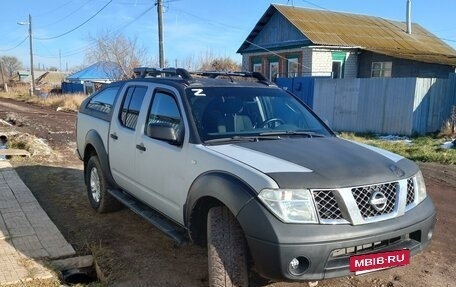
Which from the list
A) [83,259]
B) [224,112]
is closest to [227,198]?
[224,112]

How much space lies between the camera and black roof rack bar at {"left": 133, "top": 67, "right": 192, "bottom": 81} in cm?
443

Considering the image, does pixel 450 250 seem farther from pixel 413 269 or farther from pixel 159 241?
pixel 159 241

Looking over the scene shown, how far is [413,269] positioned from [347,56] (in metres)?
19.9

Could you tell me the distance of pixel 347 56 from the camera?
74.6 ft

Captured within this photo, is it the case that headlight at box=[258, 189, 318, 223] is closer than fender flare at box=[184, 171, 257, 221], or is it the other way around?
headlight at box=[258, 189, 318, 223]

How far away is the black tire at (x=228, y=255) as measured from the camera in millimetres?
3137

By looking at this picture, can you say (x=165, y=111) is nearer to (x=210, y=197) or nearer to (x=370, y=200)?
(x=210, y=197)

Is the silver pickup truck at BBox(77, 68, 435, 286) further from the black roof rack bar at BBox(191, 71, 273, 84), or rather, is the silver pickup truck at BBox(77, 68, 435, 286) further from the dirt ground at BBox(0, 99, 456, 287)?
the dirt ground at BBox(0, 99, 456, 287)

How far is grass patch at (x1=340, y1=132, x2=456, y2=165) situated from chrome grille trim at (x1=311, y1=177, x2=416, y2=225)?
23.0 feet

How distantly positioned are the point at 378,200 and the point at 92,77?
49624 mm

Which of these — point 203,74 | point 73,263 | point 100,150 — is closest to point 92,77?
point 100,150

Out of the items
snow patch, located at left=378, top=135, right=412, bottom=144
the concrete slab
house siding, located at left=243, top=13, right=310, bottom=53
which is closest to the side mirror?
the concrete slab

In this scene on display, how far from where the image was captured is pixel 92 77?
49.2m

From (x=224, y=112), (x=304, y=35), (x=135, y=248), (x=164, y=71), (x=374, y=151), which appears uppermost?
(x=304, y=35)
